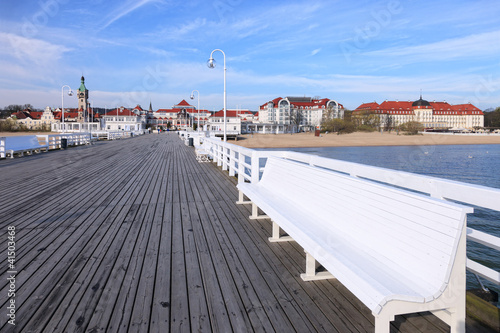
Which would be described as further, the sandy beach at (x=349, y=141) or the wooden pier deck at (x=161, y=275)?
the sandy beach at (x=349, y=141)

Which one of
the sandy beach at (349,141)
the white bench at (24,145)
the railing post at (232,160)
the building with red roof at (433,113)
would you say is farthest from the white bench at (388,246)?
the building with red roof at (433,113)

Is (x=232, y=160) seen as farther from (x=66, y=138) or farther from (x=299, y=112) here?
(x=299, y=112)

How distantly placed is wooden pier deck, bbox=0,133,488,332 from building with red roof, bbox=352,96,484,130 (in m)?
117

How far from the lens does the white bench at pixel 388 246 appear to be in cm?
Result: 187

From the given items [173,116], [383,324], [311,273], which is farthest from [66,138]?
A: [173,116]

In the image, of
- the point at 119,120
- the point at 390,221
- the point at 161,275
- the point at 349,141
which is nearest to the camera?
the point at 390,221

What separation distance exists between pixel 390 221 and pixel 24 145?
61.4 ft

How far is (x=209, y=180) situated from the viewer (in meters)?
9.22

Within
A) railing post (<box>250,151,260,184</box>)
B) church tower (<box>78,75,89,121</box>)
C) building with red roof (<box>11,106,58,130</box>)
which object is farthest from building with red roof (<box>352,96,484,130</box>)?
railing post (<box>250,151,260,184</box>)

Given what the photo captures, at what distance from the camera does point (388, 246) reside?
2301 mm

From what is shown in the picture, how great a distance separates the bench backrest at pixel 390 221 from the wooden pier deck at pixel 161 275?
1.75ft

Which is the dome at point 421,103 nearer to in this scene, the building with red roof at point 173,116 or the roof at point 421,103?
the roof at point 421,103

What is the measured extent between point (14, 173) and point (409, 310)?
461 inches

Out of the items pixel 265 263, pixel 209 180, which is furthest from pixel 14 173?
pixel 265 263
